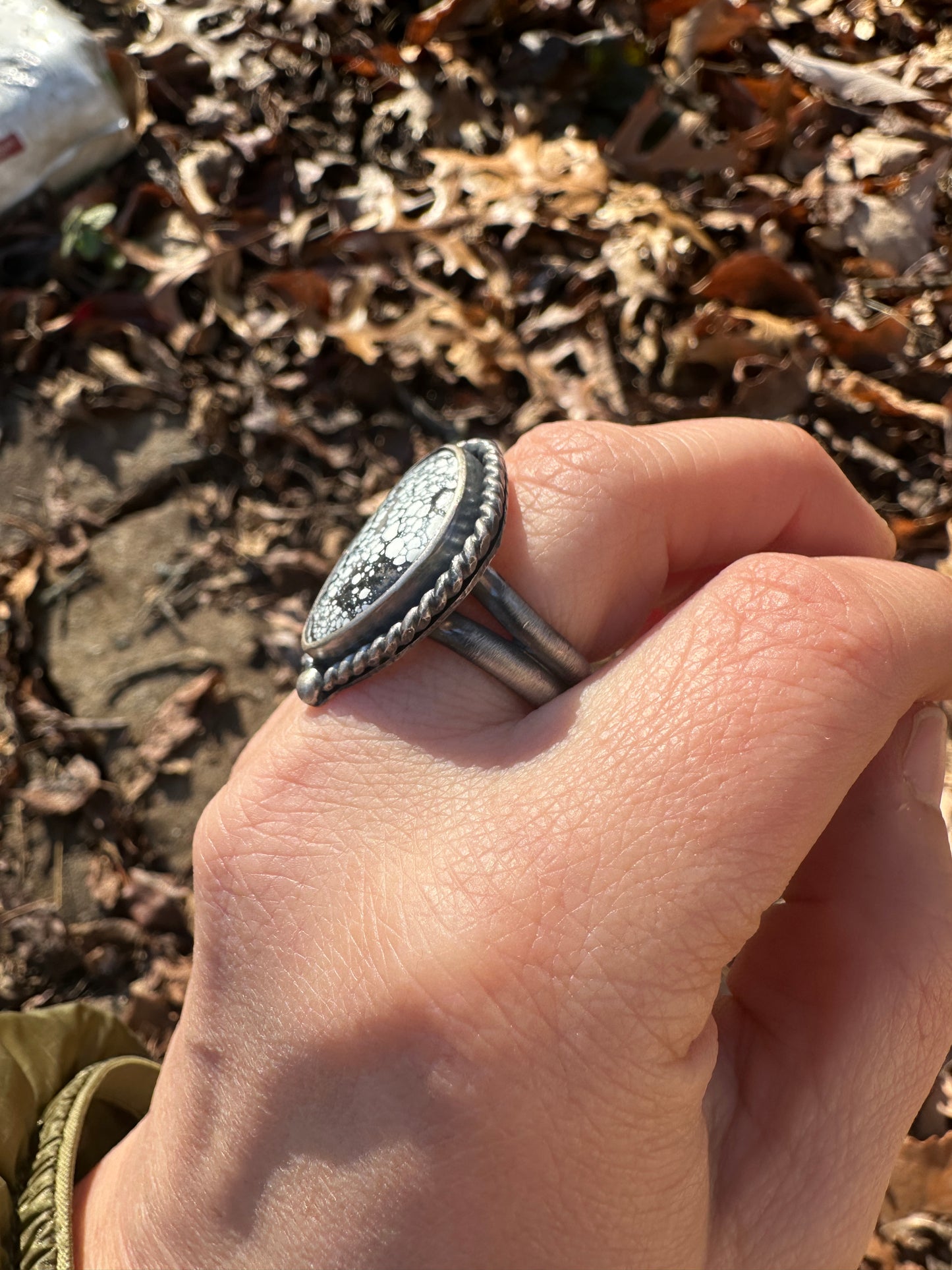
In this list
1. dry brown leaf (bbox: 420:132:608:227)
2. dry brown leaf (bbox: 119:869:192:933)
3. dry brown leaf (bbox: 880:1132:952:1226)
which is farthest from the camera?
dry brown leaf (bbox: 420:132:608:227)

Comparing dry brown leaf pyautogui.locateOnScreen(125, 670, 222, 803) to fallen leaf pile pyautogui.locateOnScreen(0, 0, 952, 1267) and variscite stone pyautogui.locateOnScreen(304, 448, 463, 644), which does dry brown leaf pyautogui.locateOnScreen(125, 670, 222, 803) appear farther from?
variscite stone pyautogui.locateOnScreen(304, 448, 463, 644)

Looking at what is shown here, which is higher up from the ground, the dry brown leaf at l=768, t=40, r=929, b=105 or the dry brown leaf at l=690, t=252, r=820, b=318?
the dry brown leaf at l=768, t=40, r=929, b=105

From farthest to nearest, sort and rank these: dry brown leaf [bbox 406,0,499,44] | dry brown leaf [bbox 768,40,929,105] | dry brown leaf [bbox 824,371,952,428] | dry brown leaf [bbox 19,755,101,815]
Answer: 1. dry brown leaf [bbox 406,0,499,44]
2. dry brown leaf [bbox 768,40,929,105]
3. dry brown leaf [bbox 19,755,101,815]
4. dry brown leaf [bbox 824,371,952,428]

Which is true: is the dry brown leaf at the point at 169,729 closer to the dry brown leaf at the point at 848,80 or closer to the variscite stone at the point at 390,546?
the variscite stone at the point at 390,546

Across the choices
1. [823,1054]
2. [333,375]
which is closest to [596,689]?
[823,1054]

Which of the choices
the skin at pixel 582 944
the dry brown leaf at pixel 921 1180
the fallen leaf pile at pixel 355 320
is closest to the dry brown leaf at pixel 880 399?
the fallen leaf pile at pixel 355 320

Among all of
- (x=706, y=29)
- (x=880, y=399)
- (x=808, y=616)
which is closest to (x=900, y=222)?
(x=880, y=399)

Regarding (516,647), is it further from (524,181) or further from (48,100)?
(48,100)

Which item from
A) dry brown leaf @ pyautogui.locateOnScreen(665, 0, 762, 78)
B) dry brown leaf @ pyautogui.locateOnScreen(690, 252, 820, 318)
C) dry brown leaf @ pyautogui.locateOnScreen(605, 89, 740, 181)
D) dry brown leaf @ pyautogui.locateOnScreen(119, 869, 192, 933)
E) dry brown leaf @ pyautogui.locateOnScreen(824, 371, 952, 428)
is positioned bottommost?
dry brown leaf @ pyautogui.locateOnScreen(119, 869, 192, 933)

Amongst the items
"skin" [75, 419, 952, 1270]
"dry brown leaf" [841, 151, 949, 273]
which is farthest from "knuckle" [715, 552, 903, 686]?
"dry brown leaf" [841, 151, 949, 273]
